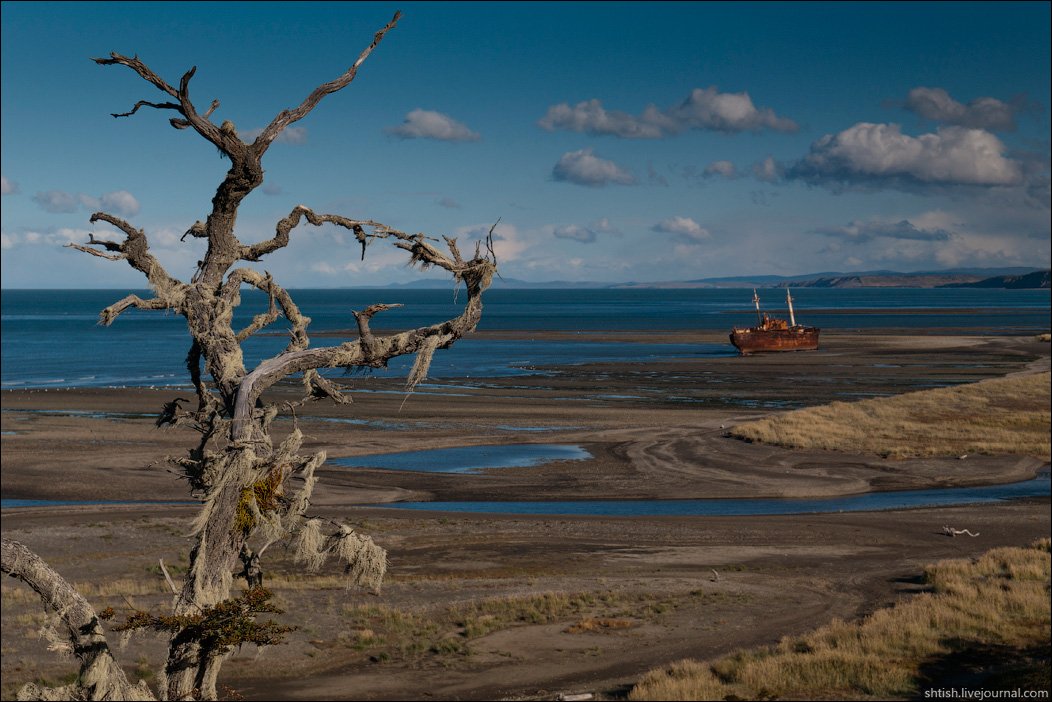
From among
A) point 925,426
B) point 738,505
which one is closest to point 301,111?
point 738,505

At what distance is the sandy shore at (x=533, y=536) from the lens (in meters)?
21.6

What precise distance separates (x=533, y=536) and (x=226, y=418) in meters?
27.7

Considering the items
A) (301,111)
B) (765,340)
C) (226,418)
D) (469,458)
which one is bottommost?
(469,458)

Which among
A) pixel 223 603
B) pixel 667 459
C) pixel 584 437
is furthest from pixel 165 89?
pixel 584 437

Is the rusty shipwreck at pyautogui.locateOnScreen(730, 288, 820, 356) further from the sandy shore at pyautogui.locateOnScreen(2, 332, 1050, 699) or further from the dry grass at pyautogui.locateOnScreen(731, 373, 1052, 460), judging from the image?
the dry grass at pyautogui.locateOnScreen(731, 373, 1052, 460)

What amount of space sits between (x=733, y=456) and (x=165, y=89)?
149 ft

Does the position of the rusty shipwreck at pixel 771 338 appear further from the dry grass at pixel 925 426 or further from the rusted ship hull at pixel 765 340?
the dry grass at pixel 925 426

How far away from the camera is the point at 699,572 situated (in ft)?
92.5

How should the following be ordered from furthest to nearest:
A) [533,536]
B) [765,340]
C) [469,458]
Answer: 1. [765,340]
2. [469,458]
3. [533,536]

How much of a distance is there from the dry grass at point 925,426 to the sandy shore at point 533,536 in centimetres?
209

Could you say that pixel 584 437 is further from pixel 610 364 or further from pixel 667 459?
pixel 610 364

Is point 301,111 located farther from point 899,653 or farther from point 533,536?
point 533,536

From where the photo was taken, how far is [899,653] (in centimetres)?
2086

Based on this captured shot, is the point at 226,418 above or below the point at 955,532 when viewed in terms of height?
above
